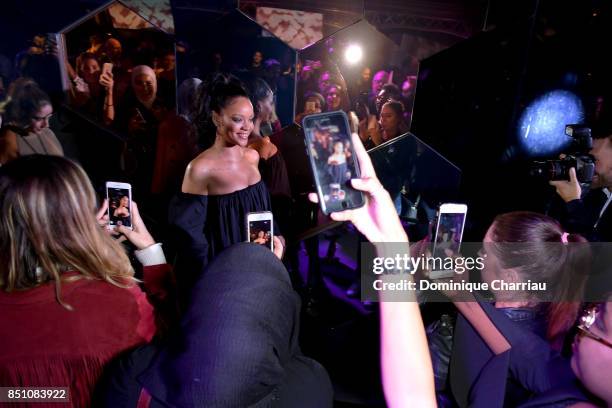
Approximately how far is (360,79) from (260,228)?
1.39 metres

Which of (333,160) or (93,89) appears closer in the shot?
(333,160)

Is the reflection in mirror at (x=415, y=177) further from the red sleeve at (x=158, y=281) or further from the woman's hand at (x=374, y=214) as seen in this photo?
the woman's hand at (x=374, y=214)

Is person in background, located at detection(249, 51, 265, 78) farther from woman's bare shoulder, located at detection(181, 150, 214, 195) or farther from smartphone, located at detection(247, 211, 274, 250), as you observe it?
smartphone, located at detection(247, 211, 274, 250)

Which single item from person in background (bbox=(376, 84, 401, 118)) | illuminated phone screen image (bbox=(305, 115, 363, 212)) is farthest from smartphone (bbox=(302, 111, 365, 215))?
person in background (bbox=(376, 84, 401, 118))

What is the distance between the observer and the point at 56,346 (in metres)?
0.83

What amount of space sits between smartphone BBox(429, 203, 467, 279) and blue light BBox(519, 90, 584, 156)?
3.99 feet

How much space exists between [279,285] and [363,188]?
1.51 feet

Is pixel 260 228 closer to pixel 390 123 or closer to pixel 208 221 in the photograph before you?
pixel 208 221

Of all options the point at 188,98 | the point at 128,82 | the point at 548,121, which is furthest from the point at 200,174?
the point at 548,121

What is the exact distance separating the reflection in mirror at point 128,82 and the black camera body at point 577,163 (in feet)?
9.02

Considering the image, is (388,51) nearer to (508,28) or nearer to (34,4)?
(508,28)

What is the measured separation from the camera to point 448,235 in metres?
2.34

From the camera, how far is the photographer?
2.44 m

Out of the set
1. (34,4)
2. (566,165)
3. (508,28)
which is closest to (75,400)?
(34,4)
